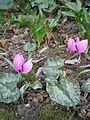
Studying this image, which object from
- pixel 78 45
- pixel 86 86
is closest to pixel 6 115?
pixel 86 86

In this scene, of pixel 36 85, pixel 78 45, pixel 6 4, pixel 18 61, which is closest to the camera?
pixel 18 61

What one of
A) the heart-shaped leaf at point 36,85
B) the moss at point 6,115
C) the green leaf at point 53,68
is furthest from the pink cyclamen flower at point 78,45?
the moss at point 6,115

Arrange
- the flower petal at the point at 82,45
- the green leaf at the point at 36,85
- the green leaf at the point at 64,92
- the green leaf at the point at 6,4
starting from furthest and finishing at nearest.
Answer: the green leaf at the point at 6,4, the flower petal at the point at 82,45, the green leaf at the point at 36,85, the green leaf at the point at 64,92

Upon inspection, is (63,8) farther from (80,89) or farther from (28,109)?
(28,109)

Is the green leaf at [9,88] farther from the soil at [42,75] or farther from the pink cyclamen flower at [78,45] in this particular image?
the pink cyclamen flower at [78,45]

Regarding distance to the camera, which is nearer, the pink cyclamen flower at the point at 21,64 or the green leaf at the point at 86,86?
the pink cyclamen flower at the point at 21,64

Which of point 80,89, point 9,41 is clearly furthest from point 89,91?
point 9,41

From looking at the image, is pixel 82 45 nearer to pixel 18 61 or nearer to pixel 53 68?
pixel 53 68
